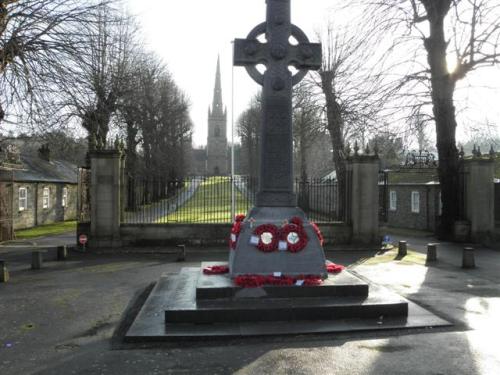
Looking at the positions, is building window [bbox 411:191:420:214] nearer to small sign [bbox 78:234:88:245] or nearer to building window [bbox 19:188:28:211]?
small sign [bbox 78:234:88:245]

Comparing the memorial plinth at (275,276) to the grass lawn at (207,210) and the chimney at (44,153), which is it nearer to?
the grass lawn at (207,210)

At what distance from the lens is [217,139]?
120m

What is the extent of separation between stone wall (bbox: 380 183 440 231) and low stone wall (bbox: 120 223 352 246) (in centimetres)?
1066

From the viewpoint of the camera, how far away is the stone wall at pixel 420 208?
28.2m

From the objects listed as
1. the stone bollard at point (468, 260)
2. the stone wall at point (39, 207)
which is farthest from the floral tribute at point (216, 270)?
the stone wall at point (39, 207)

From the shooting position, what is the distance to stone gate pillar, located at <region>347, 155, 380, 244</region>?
17.7 m

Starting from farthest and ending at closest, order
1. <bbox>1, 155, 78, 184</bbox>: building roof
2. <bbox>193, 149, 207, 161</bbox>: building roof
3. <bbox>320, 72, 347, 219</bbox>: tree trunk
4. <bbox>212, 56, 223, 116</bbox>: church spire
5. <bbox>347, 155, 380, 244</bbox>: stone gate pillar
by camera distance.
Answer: <bbox>193, 149, 207, 161</bbox>: building roof
<bbox>212, 56, 223, 116</bbox>: church spire
<bbox>1, 155, 78, 184</bbox>: building roof
<bbox>320, 72, 347, 219</bbox>: tree trunk
<bbox>347, 155, 380, 244</bbox>: stone gate pillar

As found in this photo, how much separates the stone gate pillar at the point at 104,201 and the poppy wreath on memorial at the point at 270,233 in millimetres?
10082

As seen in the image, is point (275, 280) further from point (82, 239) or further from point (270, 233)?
point (82, 239)

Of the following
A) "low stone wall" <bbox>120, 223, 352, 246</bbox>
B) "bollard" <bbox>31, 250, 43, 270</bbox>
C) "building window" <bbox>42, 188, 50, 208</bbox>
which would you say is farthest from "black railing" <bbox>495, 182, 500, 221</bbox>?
"building window" <bbox>42, 188, 50, 208</bbox>

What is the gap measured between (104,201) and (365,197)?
9.84 meters

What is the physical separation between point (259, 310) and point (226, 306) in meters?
0.53

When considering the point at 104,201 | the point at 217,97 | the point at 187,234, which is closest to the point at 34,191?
the point at 104,201

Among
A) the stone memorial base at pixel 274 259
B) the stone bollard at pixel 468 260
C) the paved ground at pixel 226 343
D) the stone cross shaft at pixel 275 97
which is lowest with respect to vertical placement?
the paved ground at pixel 226 343
